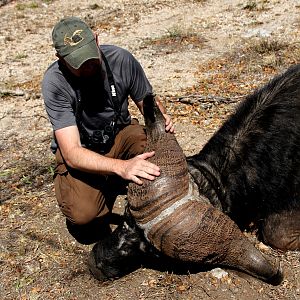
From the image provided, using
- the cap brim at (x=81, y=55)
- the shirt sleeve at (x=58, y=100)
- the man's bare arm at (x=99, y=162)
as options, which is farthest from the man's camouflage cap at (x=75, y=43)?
the man's bare arm at (x=99, y=162)

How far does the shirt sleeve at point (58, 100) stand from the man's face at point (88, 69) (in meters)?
0.16

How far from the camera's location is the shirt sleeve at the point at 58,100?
4.63 meters

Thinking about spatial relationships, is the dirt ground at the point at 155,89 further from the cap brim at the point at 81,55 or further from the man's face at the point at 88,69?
the cap brim at the point at 81,55

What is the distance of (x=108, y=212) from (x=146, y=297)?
1.09 m

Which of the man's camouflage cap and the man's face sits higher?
the man's camouflage cap

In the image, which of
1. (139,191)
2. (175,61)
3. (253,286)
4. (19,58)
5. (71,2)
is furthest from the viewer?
(71,2)

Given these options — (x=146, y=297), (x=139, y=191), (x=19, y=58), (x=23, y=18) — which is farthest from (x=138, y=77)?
(x=23, y=18)

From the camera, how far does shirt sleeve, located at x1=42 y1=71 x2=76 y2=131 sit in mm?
4629

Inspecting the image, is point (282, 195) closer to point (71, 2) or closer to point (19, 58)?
point (19, 58)

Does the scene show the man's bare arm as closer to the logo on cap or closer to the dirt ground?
the logo on cap

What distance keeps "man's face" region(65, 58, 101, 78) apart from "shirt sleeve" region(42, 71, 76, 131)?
0.52ft

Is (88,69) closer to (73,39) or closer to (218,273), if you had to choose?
(73,39)

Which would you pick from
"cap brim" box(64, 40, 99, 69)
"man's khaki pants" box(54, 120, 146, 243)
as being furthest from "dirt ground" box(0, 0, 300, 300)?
"cap brim" box(64, 40, 99, 69)

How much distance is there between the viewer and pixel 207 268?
4.46m
